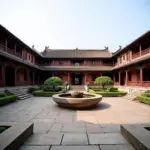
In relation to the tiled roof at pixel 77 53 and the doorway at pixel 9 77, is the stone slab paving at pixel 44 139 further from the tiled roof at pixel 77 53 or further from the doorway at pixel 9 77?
the tiled roof at pixel 77 53

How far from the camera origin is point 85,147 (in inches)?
123

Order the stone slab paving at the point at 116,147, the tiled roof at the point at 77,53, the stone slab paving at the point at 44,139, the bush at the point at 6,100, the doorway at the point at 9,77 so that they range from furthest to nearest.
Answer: the tiled roof at the point at 77,53
the doorway at the point at 9,77
the bush at the point at 6,100
the stone slab paving at the point at 44,139
the stone slab paving at the point at 116,147

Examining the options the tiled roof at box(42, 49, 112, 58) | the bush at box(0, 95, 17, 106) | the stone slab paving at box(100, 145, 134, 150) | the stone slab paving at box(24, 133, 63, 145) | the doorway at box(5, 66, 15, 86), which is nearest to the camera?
the stone slab paving at box(100, 145, 134, 150)

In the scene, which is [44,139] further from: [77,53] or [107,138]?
[77,53]

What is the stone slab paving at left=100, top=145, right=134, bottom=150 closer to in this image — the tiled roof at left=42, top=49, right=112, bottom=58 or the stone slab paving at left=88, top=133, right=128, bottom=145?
the stone slab paving at left=88, top=133, right=128, bottom=145

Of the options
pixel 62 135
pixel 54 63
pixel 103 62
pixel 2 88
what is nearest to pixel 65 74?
pixel 54 63

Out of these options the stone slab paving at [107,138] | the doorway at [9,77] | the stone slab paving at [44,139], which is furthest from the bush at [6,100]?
the stone slab paving at [107,138]

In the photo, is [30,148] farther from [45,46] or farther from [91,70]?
[45,46]

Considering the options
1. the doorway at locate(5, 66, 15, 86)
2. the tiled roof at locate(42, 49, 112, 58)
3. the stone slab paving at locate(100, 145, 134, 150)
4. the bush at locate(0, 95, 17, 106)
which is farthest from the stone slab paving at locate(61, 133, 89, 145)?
the tiled roof at locate(42, 49, 112, 58)

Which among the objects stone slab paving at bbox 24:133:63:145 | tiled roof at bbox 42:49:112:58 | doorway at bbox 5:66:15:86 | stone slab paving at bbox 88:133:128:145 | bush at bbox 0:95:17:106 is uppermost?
tiled roof at bbox 42:49:112:58

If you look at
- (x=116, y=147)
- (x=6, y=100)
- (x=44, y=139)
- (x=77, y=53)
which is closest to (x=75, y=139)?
(x=44, y=139)

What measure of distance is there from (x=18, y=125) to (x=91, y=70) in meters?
22.0

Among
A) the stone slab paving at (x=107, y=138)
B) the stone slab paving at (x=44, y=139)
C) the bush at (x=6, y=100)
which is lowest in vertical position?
the stone slab paving at (x=107, y=138)

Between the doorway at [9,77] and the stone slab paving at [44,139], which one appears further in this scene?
the doorway at [9,77]
